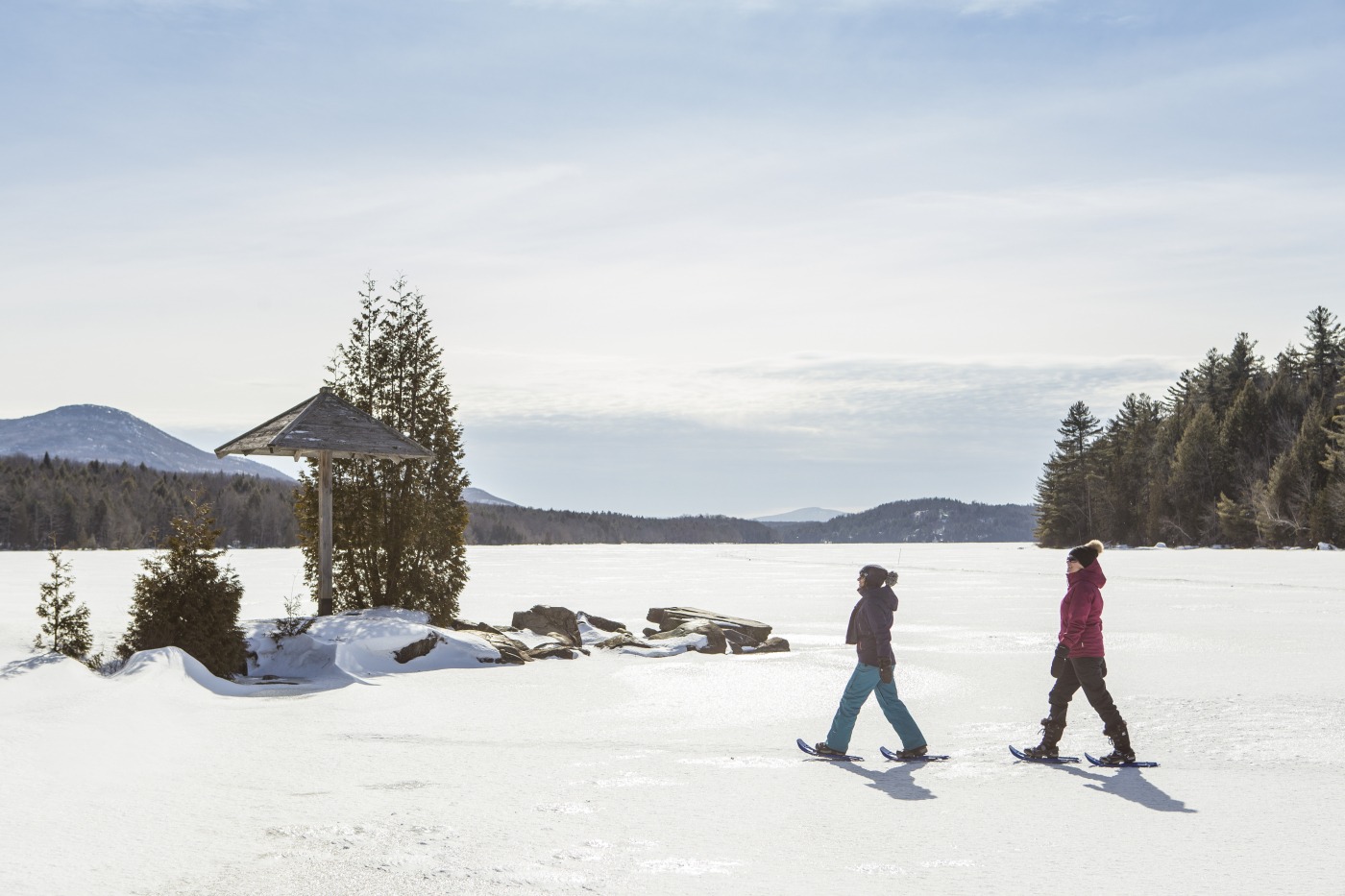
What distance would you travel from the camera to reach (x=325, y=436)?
17.3 m

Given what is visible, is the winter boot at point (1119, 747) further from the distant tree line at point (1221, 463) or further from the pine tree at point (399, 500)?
the distant tree line at point (1221, 463)

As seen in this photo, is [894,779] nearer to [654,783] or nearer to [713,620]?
[654,783]

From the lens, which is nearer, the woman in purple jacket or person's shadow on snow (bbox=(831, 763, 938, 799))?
person's shadow on snow (bbox=(831, 763, 938, 799))

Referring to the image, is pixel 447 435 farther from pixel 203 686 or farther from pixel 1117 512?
pixel 1117 512

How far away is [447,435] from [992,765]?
13858 mm

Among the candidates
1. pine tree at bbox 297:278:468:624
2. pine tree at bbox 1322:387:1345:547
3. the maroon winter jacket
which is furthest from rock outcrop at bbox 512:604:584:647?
pine tree at bbox 1322:387:1345:547

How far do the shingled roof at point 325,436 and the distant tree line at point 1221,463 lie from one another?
203ft

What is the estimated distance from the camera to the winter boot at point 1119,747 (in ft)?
28.3

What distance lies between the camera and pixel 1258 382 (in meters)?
89.9

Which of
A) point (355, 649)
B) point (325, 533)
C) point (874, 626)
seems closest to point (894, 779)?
point (874, 626)

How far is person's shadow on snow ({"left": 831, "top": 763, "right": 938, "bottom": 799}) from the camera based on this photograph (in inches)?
306

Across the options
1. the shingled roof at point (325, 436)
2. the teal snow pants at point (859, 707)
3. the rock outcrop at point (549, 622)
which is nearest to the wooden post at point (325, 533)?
the shingled roof at point (325, 436)

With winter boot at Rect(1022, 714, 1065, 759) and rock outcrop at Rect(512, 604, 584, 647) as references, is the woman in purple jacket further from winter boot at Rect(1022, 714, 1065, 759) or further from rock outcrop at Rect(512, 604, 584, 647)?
rock outcrop at Rect(512, 604, 584, 647)

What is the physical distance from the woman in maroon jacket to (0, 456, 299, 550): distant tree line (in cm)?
9648
